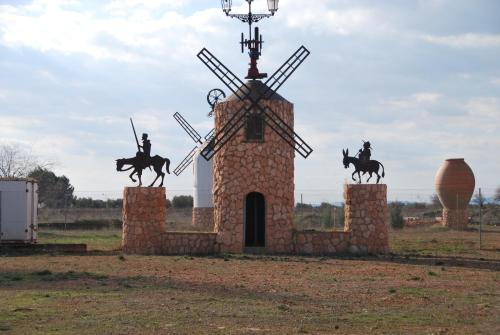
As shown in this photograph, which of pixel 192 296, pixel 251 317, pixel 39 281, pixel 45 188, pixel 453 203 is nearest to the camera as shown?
pixel 251 317

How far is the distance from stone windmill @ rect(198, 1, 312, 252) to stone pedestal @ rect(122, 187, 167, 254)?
75.9 inches

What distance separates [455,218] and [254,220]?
22.2 meters

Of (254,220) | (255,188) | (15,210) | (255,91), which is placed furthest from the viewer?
(254,220)

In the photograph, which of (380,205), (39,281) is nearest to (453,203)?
(380,205)

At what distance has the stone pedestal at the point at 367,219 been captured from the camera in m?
26.1

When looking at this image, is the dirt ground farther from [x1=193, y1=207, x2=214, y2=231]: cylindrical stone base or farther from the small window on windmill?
[x1=193, y1=207, x2=214, y2=231]: cylindrical stone base

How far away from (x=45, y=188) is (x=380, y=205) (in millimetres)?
47500

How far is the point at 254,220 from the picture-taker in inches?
1064

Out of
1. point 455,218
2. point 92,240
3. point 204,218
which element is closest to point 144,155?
point 92,240

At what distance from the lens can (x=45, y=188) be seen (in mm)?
68438

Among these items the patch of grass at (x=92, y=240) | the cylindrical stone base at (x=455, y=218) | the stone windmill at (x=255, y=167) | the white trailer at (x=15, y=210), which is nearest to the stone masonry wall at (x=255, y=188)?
the stone windmill at (x=255, y=167)

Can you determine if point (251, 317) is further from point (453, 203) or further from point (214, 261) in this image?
point (453, 203)

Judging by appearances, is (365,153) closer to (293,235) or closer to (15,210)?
(293,235)

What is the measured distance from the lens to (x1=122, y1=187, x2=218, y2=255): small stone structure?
26.2 metres
